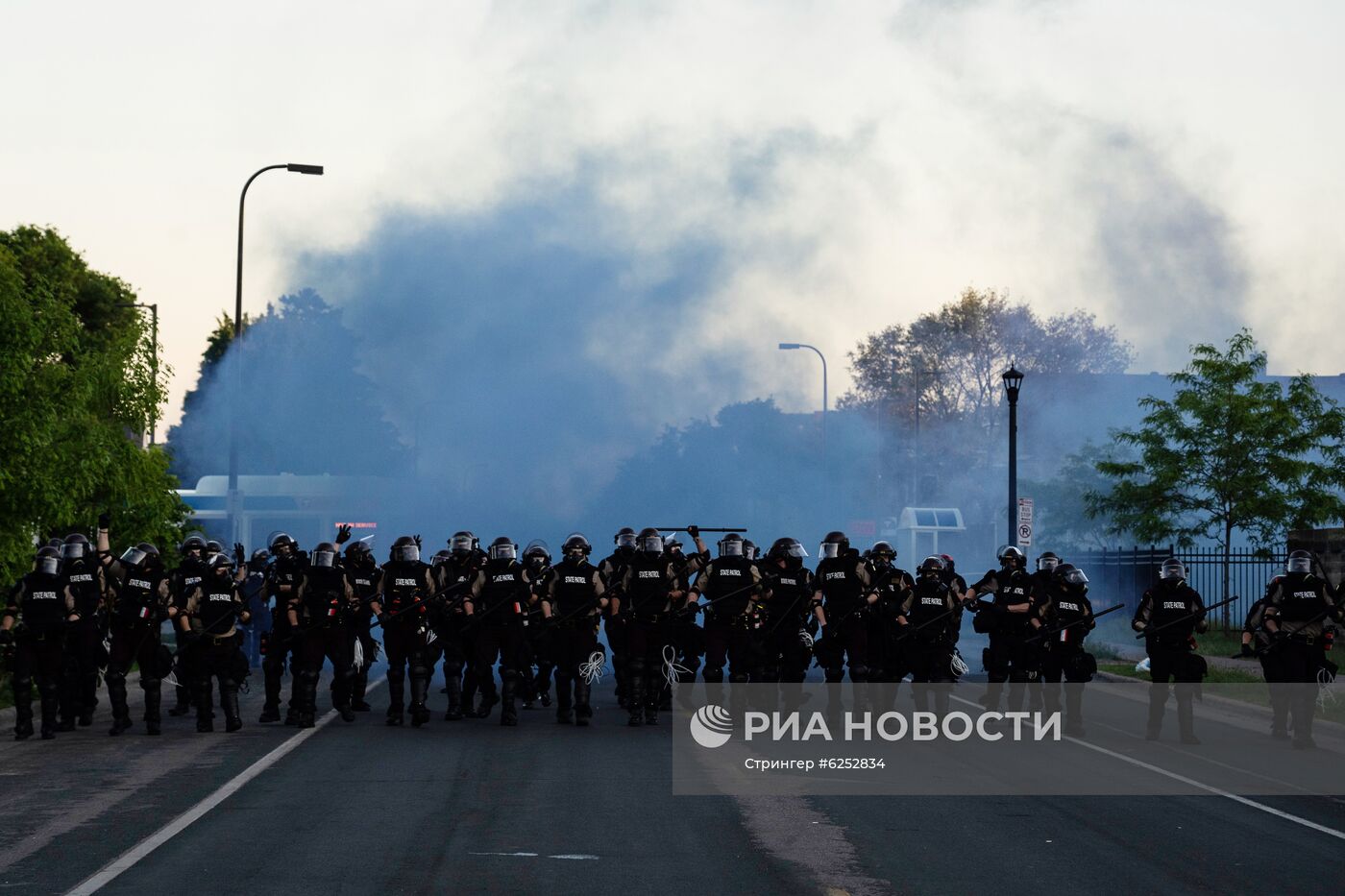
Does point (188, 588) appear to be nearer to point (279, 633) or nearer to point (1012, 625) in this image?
point (279, 633)

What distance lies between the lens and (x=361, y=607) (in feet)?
61.3

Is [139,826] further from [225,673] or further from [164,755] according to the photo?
[225,673]

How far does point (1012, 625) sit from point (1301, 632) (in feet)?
9.91

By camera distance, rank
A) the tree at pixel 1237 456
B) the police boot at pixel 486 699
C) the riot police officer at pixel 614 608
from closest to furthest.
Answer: the riot police officer at pixel 614 608, the police boot at pixel 486 699, the tree at pixel 1237 456

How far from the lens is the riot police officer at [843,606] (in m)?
18.1

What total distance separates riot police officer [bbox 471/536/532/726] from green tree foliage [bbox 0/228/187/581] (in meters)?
7.08

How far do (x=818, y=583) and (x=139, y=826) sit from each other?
28.5 feet

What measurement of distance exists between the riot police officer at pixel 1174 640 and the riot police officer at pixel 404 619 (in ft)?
23.2

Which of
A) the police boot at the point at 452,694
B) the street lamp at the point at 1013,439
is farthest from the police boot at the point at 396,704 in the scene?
the street lamp at the point at 1013,439

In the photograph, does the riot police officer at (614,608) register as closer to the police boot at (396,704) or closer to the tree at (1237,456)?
the police boot at (396,704)

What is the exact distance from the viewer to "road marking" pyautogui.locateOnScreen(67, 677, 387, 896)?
30.1 ft

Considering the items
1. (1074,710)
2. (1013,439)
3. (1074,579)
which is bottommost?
(1074,710)

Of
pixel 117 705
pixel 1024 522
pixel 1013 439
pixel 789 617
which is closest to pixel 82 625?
pixel 117 705

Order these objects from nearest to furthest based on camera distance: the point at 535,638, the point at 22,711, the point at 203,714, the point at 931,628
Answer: the point at 22,711
the point at 203,714
the point at 931,628
the point at 535,638
